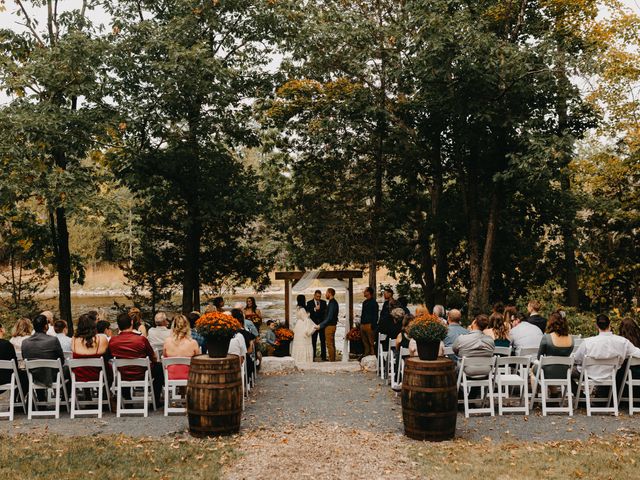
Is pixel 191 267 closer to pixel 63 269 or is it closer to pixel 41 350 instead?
pixel 63 269

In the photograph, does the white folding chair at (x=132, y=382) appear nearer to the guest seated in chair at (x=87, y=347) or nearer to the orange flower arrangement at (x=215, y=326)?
the guest seated in chair at (x=87, y=347)

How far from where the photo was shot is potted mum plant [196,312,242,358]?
25.3 feet

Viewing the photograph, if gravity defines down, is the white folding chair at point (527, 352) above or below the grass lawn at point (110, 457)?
above

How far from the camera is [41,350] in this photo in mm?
8836

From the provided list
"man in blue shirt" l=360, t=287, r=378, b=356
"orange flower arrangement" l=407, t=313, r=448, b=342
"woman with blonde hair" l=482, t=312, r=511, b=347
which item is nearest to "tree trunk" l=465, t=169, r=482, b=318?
"man in blue shirt" l=360, t=287, r=378, b=356

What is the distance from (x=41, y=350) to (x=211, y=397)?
2.91 m

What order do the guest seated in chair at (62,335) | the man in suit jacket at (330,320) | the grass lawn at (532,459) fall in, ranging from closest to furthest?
the grass lawn at (532,459) → the guest seated in chair at (62,335) → the man in suit jacket at (330,320)

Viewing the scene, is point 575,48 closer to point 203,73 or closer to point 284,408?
point 203,73

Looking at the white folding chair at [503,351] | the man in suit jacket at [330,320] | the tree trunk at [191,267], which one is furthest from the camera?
the tree trunk at [191,267]

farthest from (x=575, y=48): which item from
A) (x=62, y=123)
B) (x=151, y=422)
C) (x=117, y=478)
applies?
(x=117, y=478)

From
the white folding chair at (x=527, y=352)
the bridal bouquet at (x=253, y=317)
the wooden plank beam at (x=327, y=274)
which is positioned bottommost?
the white folding chair at (x=527, y=352)

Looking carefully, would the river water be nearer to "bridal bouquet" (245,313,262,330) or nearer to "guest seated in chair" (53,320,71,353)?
"bridal bouquet" (245,313,262,330)

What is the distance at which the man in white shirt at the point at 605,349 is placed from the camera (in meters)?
8.66

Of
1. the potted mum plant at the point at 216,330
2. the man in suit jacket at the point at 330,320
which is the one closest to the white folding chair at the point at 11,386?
the potted mum plant at the point at 216,330
